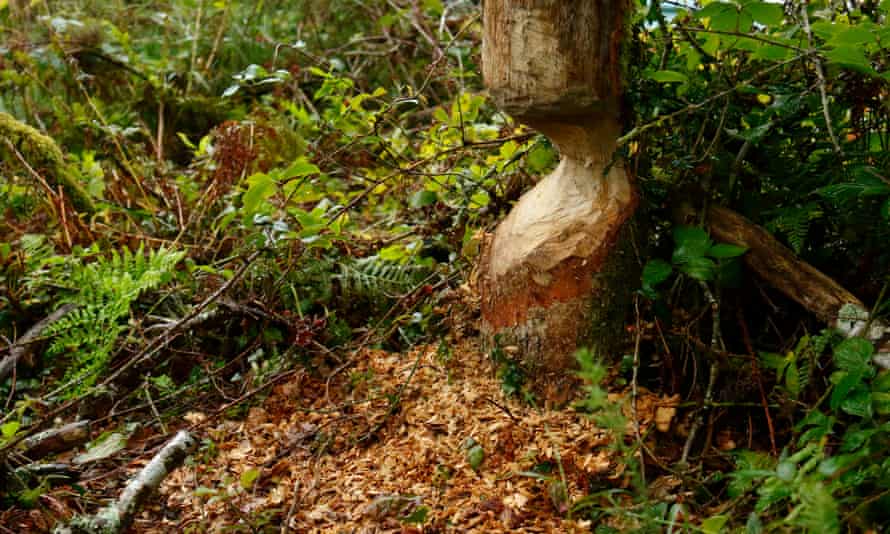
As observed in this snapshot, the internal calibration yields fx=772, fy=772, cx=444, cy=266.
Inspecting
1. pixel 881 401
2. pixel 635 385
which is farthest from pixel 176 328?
pixel 881 401

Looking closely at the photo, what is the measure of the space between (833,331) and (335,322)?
5.23 ft

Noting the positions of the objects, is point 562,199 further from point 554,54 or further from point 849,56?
point 849,56

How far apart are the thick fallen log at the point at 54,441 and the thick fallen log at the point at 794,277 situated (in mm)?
1835

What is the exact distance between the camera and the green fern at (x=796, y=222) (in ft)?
6.27

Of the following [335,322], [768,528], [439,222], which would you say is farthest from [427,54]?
[768,528]

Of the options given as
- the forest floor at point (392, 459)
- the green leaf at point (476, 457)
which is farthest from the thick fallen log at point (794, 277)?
the green leaf at point (476, 457)

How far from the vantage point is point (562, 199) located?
214cm

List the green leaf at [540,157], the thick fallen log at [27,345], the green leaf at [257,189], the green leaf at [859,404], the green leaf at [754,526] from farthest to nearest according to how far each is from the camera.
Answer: the thick fallen log at [27,345]
the green leaf at [540,157]
the green leaf at [257,189]
the green leaf at [859,404]
the green leaf at [754,526]

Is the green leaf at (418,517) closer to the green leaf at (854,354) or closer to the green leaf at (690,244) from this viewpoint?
the green leaf at (690,244)

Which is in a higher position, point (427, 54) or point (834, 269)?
point (427, 54)

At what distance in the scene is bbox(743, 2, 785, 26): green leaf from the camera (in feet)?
5.83

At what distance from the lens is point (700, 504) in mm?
1792

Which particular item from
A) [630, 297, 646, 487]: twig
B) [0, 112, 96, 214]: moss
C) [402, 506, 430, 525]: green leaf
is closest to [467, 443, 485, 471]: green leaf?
[402, 506, 430, 525]: green leaf

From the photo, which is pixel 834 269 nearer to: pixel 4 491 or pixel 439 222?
pixel 439 222
